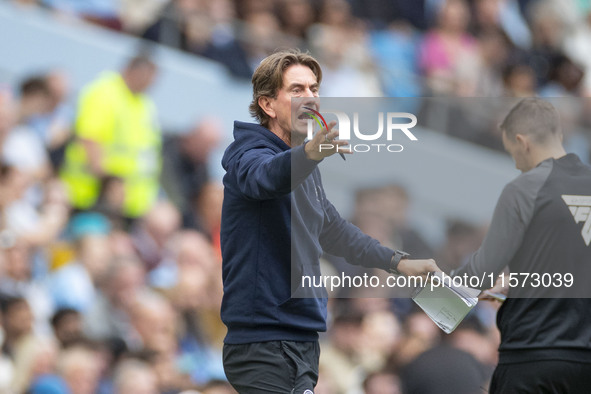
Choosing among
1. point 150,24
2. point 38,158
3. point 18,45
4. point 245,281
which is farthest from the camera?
point 150,24

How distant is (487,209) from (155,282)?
350 centimetres

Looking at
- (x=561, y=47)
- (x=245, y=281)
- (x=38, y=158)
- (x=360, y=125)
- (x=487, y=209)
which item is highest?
(x=561, y=47)

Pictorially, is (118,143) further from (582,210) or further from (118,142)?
(582,210)

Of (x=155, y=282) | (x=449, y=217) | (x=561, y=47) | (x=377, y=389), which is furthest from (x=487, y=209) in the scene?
(x=561, y=47)

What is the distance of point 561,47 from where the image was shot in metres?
11.6

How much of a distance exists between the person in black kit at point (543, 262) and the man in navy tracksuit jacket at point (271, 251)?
27.9 inches

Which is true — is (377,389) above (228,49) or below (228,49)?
below

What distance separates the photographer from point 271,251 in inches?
144

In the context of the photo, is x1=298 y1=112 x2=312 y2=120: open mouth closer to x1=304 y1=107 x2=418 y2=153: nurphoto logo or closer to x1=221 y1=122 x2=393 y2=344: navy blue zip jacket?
x1=221 y1=122 x2=393 y2=344: navy blue zip jacket

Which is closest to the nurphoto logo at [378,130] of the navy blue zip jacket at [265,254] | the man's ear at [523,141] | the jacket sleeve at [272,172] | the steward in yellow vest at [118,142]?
the navy blue zip jacket at [265,254]

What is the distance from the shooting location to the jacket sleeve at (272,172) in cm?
333

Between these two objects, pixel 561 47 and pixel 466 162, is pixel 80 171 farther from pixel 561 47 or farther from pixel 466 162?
pixel 561 47

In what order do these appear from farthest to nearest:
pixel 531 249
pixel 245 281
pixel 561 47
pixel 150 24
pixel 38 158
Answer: pixel 561 47
pixel 150 24
pixel 38 158
pixel 531 249
pixel 245 281

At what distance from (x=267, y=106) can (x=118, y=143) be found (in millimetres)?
4005
